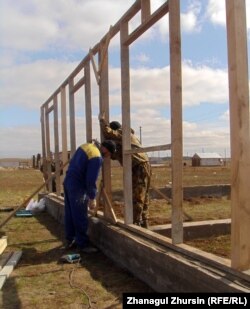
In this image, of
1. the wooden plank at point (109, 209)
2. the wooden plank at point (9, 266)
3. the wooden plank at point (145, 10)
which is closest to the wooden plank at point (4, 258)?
the wooden plank at point (9, 266)

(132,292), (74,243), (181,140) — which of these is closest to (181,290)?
(132,292)

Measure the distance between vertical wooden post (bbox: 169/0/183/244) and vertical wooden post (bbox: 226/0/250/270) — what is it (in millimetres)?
932

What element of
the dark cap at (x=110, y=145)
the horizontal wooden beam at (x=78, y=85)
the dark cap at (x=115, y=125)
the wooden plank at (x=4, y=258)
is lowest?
the wooden plank at (x=4, y=258)

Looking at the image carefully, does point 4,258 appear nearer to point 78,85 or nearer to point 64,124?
point 78,85

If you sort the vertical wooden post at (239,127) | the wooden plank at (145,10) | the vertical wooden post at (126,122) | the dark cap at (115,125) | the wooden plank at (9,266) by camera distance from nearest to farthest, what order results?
1. the vertical wooden post at (239,127)
2. the wooden plank at (9,266)
3. the wooden plank at (145,10)
4. the vertical wooden post at (126,122)
5. the dark cap at (115,125)

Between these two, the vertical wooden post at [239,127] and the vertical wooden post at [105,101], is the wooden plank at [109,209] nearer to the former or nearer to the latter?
the vertical wooden post at [105,101]

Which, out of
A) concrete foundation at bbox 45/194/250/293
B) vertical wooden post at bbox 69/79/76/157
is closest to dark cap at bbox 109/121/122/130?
concrete foundation at bbox 45/194/250/293

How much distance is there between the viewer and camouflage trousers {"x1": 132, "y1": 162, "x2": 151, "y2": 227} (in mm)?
6379

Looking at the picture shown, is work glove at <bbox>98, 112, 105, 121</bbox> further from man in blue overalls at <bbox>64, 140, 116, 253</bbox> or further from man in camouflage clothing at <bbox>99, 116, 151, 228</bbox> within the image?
man in blue overalls at <bbox>64, 140, 116, 253</bbox>

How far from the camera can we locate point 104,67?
253 inches

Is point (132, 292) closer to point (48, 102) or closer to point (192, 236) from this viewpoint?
point (192, 236)

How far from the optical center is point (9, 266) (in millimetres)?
5137

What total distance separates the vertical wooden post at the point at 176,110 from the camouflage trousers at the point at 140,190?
2.25 m

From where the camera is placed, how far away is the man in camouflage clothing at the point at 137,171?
20.9 ft
